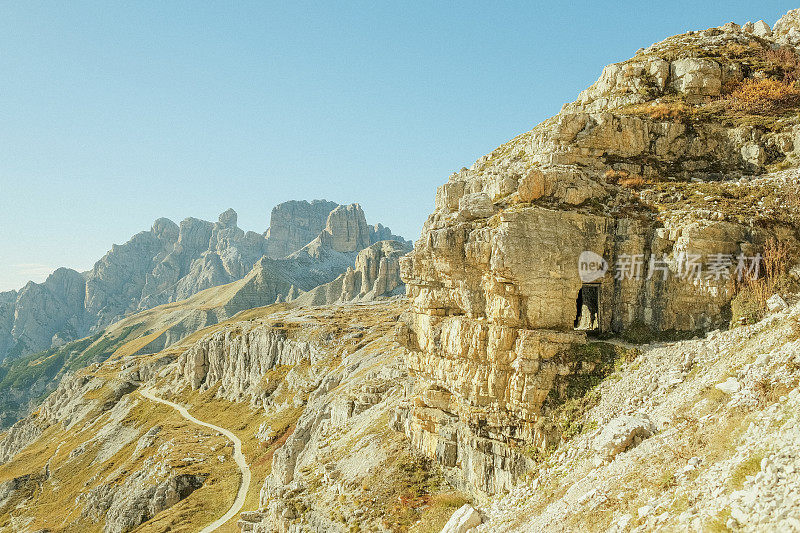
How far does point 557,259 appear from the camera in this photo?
29297 mm

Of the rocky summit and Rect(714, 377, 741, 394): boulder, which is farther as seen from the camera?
Rect(714, 377, 741, 394): boulder

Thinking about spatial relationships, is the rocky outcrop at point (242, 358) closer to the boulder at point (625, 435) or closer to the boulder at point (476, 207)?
the boulder at point (476, 207)

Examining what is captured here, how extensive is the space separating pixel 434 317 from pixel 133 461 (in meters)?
88.4

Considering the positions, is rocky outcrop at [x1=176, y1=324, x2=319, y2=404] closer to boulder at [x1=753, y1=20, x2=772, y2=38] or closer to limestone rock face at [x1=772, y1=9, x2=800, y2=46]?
boulder at [x1=753, y1=20, x2=772, y2=38]

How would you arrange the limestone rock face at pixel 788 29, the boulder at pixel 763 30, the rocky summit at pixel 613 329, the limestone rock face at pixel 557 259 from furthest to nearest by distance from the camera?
the boulder at pixel 763 30, the limestone rock face at pixel 788 29, the limestone rock face at pixel 557 259, the rocky summit at pixel 613 329

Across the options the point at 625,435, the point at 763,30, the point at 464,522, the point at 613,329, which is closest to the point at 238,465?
the point at 464,522

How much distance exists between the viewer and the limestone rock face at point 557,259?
28203 mm

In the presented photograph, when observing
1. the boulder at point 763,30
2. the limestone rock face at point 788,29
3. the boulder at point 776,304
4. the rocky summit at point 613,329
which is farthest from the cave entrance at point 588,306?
the boulder at point 763,30

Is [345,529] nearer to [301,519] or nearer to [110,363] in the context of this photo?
[301,519]

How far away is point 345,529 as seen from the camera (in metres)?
32.1

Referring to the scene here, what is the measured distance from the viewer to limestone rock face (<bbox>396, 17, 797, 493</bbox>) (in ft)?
92.5

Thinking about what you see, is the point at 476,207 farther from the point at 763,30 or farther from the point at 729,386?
the point at 763,30

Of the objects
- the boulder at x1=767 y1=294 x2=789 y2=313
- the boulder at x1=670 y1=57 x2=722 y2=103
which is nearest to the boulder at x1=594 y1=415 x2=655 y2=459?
the boulder at x1=767 y1=294 x2=789 y2=313

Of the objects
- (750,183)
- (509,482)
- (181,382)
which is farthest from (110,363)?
(750,183)
